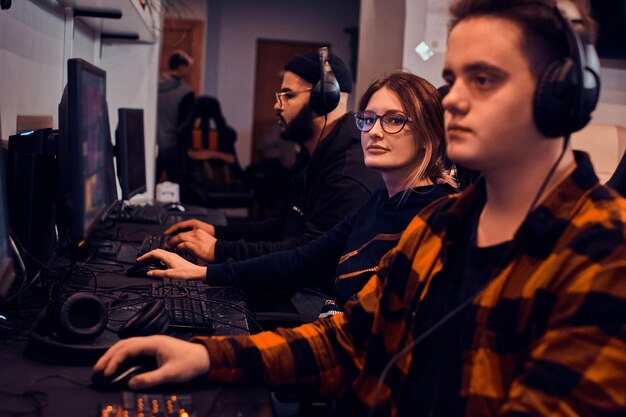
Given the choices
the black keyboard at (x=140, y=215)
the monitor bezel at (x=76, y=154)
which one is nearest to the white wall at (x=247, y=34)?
the black keyboard at (x=140, y=215)

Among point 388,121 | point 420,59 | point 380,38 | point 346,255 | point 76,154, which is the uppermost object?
point 380,38

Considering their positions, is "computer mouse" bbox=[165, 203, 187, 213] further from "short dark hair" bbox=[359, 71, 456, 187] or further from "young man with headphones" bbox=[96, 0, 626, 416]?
"young man with headphones" bbox=[96, 0, 626, 416]

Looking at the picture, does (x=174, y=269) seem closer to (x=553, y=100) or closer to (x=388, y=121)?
(x=388, y=121)

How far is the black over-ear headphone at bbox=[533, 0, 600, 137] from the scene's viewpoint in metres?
0.96

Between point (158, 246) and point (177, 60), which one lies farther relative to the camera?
point (177, 60)

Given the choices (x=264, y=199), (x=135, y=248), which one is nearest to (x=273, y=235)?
(x=135, y=248)

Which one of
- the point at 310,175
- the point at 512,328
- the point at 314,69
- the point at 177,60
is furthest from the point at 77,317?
the point at 177,60

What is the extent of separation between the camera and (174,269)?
1938 mm

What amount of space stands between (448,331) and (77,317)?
0.62 m

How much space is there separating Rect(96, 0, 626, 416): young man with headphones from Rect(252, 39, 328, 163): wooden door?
318 inches

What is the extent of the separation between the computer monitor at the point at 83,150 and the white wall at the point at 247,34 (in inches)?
285

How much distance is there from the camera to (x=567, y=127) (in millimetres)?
982

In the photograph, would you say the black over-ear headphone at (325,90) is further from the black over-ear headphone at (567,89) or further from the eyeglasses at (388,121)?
the black over-ear headphone at (567,89)

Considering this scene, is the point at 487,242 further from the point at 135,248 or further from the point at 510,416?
the point at 135,248
